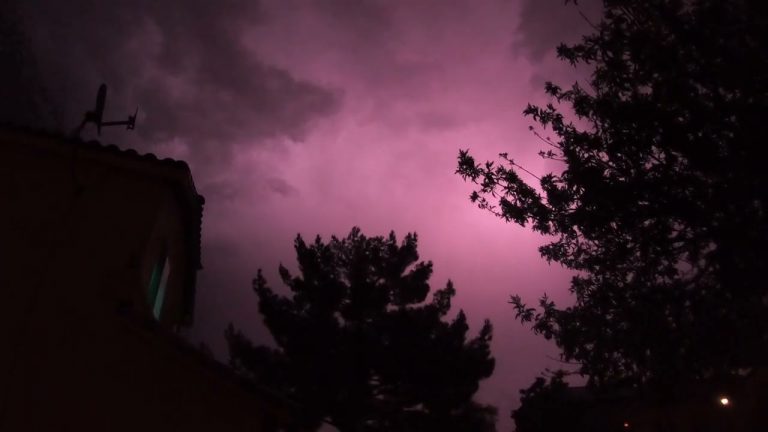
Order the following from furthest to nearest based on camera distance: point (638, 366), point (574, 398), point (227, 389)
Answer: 1. point (574, 398)
2. point (638, 366)
3. point (227, 389)

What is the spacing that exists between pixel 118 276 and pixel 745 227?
9132 mm

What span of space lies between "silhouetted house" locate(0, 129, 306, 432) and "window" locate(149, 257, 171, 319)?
2.93 feet

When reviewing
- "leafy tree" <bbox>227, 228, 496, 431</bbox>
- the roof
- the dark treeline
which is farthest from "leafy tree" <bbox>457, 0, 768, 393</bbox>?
"leafy tree" <bbox>227, 228, 496, 431</bbox>

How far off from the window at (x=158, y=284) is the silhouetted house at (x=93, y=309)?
89 cm

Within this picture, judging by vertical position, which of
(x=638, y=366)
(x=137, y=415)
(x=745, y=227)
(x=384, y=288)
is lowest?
(x=137, y=415)

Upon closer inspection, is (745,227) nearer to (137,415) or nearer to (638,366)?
(638,366)

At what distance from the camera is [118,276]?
7.17 metres

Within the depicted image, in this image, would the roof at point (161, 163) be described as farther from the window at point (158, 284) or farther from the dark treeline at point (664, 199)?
the dark treeline at point (664, 199)

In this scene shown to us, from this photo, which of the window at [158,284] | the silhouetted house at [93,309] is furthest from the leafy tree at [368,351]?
the silhouetted house at [93,309]

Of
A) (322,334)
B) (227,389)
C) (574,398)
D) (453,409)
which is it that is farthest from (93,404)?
(574,398)

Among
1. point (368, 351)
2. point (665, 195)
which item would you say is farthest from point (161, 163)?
point (368, 351)

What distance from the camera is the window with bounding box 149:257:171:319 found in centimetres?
909

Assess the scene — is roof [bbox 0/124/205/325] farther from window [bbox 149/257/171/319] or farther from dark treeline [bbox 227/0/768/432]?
dark treeline [bbox 227/0/768/432]

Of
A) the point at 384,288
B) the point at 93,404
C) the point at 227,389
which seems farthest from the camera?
the point at 384,288
